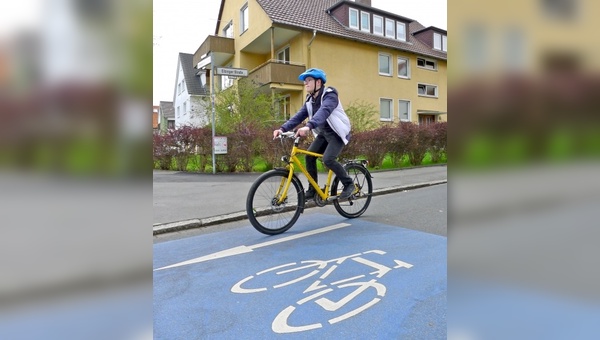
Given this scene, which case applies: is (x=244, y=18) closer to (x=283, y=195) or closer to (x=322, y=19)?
(x=322, y=19)

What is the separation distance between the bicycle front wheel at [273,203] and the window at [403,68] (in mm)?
23058

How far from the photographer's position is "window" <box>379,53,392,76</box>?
80.3 ft

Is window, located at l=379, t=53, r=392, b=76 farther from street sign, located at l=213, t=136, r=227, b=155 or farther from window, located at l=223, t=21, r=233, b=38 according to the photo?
street sign, located at l=213, t=136, r=227, b=155

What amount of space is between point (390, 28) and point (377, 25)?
1.28m

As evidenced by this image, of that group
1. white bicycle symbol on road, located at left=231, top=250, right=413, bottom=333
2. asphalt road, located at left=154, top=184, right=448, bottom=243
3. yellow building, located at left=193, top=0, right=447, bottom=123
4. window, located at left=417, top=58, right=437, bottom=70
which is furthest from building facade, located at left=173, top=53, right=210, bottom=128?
white bicycle symbol on road, located at left=231, top=250, right=413, bottom=333

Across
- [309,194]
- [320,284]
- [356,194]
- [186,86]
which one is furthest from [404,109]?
[186,86]
